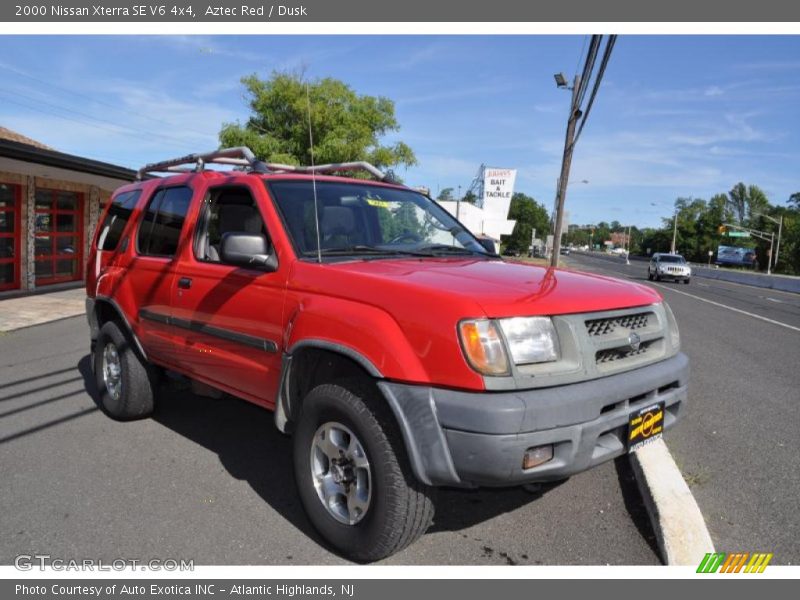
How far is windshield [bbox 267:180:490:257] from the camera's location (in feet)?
11.6

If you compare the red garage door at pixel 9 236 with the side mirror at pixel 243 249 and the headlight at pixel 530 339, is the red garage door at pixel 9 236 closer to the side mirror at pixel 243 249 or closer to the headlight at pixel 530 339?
the side mirror at pixel 243 249

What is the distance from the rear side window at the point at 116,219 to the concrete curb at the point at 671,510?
4.40 metres

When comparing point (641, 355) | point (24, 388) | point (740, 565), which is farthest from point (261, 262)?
point (24, 388)

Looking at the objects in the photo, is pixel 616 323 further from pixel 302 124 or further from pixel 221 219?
pixel 302 124

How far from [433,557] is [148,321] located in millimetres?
2803

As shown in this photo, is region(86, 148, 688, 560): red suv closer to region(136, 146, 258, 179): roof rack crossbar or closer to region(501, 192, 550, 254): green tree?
region(136, 146, 258, 179): roof rack crossbar

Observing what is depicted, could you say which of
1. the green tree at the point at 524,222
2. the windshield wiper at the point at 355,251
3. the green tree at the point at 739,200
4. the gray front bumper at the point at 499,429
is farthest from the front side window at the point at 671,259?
the green tree at the point at 739,200

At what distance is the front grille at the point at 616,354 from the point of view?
282 centimetres

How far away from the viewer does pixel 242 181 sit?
3.80 meters

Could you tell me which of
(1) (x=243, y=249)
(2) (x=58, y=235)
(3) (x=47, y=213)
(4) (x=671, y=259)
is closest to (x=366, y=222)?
(1) (x=243, y=249)

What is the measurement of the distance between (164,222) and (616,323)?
10.9 ft

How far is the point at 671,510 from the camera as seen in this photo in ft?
10.3
